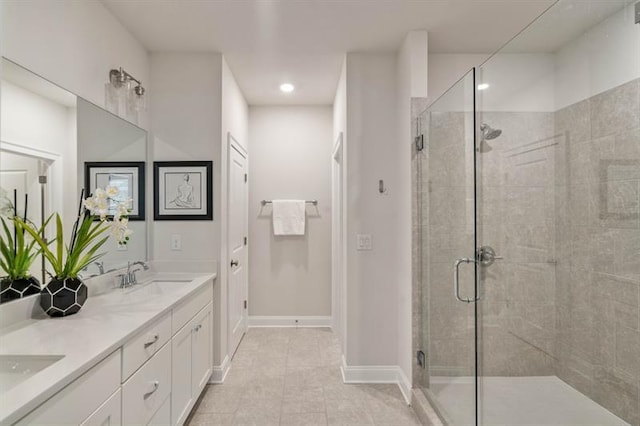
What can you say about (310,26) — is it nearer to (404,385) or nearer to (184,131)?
(184,131)

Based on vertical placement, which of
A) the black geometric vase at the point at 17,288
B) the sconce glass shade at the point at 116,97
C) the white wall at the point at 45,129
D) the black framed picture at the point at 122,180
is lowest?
the black geometric vase at the point at 17,288

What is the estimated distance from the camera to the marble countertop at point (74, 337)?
904 millimetres

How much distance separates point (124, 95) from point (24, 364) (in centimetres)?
186

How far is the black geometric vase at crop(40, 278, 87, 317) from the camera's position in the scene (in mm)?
1526

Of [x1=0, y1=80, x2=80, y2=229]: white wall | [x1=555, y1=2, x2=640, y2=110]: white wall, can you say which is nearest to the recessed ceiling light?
[x1=0, y1=80, x2=80, y2=229]: white wall

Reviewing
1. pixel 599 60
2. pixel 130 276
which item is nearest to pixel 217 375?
pixel 130 276

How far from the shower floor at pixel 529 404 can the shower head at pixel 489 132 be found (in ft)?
4.11

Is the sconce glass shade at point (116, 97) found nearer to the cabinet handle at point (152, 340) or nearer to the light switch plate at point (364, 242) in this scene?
the cabinet handle at point (152, 340)

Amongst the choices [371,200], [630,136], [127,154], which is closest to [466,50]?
[371,200]

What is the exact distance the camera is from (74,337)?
129 centimetres

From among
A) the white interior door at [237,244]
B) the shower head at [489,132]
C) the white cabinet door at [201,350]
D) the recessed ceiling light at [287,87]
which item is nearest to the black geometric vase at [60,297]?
the white cabinet door at [201,350]

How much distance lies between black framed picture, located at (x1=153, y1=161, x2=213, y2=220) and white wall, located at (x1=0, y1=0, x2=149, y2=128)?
0.69 metres

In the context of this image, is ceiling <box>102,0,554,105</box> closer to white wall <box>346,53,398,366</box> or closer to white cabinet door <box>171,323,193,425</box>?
white wall <box>346,53,398,366</box>

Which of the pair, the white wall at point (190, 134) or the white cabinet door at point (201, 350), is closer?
the white cabinet door at point (201, 350)
